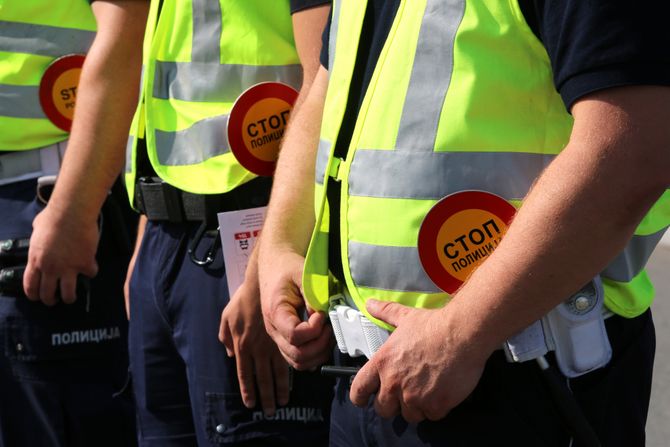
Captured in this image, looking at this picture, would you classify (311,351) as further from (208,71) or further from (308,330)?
(208,71)

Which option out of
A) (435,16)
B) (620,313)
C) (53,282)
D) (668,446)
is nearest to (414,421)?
(620,313)

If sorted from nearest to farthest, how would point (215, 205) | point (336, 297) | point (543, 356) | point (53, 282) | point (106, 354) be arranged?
point (543, 356) < point (336, 297) < point (215, 205) < point (53, 282) < point (106, 354)

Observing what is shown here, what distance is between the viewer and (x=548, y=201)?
1.54 meters

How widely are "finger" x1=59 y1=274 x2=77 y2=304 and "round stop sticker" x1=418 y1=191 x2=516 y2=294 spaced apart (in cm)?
156

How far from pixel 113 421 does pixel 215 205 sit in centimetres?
105

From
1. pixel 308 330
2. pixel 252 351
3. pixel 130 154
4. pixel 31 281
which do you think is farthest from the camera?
pixel 31 281

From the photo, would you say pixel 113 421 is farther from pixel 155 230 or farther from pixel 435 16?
pixel 435 16

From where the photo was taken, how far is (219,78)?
8.23 ft

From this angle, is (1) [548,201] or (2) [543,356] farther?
(2) [543,356]

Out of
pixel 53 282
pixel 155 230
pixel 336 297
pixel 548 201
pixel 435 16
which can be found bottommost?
pixel 53 282

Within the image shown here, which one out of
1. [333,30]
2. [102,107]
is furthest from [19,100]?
[333,30]

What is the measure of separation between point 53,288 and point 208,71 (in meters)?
0.88

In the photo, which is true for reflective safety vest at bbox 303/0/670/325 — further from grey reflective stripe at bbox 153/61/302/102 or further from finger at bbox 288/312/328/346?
grey reflective stripe at bbox 153/61/302/102

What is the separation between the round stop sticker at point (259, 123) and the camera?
8.07ft
